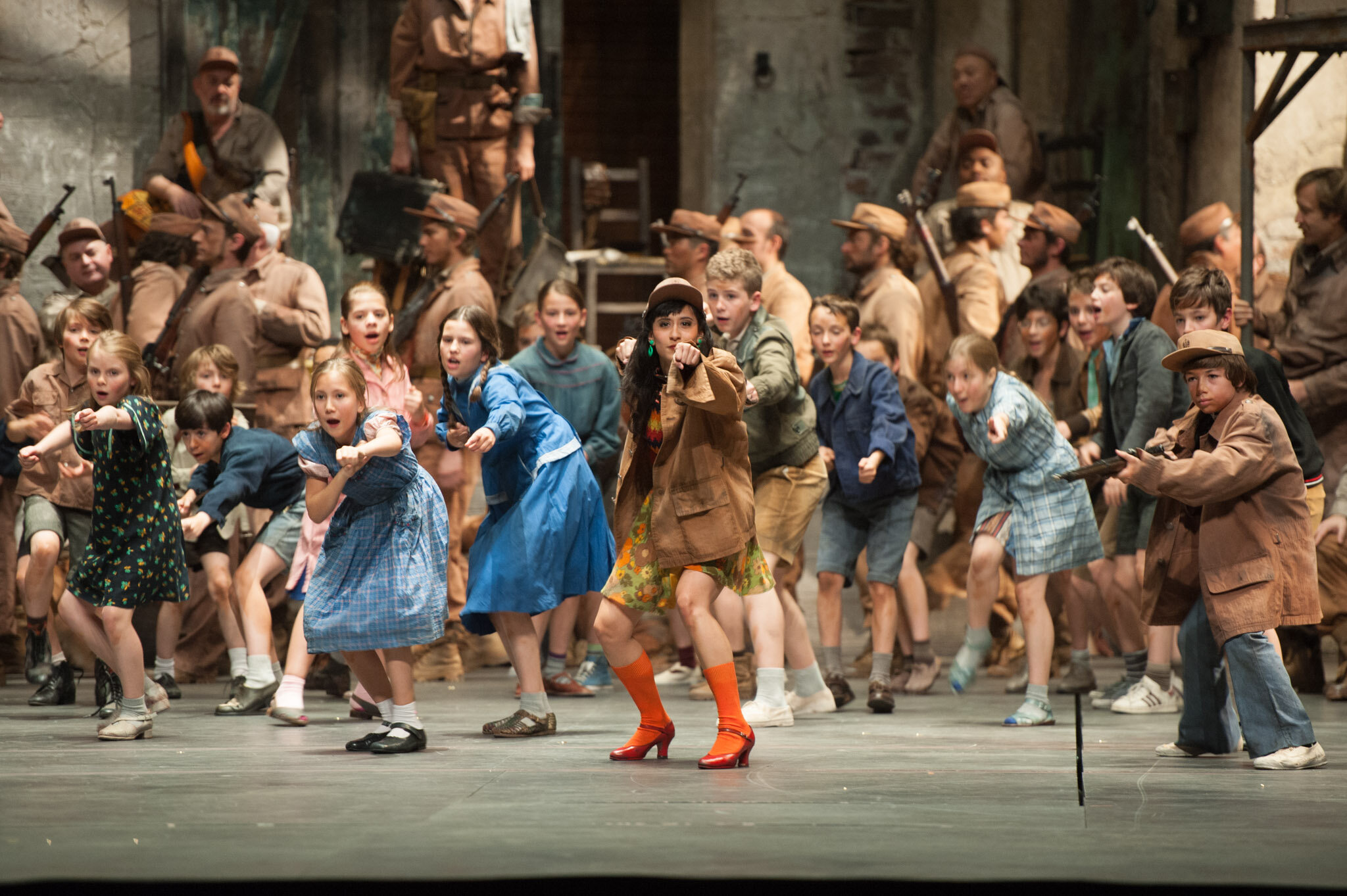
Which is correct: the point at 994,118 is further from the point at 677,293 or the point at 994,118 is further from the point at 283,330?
the point at 677,293

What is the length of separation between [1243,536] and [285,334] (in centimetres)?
501

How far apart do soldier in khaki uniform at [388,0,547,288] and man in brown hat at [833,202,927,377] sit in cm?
215

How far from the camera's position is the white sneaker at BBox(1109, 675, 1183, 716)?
6.99m

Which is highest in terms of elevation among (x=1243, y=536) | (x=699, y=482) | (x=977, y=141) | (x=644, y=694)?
(x=977, y=141)

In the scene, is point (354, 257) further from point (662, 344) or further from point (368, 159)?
point (662, 344)

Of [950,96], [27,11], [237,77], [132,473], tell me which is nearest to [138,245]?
[237,77]

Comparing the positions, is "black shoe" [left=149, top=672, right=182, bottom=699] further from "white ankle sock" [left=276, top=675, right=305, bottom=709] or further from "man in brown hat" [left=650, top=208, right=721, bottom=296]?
"man in brown hat" [left=650, top=208, right=721, bottom=296]

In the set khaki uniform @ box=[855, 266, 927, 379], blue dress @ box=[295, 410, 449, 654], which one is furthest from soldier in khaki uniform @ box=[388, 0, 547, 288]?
blue dress @ box=[295, 410, 449, 654]

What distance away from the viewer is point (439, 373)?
348 inches

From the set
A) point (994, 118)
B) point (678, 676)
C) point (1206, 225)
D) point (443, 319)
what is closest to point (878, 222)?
point (1206, 225)

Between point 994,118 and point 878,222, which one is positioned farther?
point 994,118

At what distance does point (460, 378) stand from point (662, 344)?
110 centimetres

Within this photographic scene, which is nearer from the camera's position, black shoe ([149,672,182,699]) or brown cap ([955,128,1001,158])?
black shoe ([149,672,182,699])

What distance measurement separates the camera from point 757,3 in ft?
41.3
